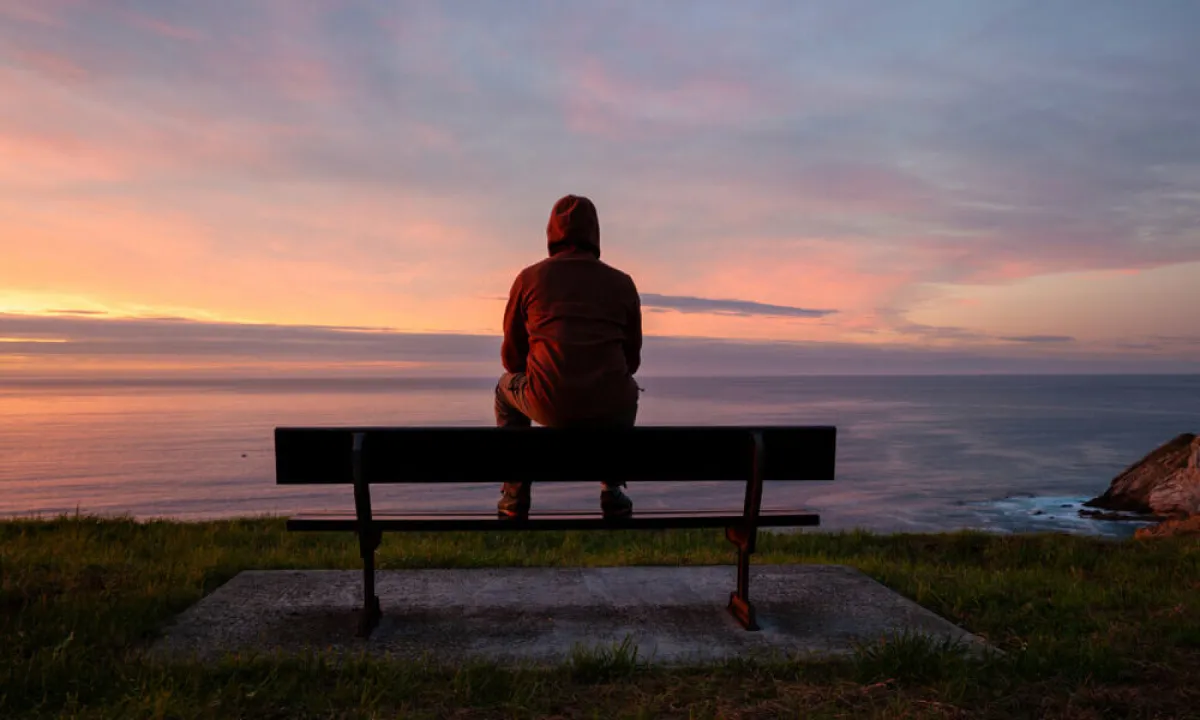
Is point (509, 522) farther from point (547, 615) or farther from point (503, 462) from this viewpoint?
point (547, 615)

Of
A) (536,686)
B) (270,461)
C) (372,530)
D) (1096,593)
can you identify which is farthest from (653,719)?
(270,461)

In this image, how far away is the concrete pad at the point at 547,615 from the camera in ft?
12.9

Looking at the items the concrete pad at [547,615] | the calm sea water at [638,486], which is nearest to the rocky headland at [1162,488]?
the calm sea water at [638,486]

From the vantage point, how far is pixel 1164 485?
17953 millimetres

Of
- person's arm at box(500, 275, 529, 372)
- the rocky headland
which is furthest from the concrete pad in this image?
the rocky headland

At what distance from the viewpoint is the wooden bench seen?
4.07 metres

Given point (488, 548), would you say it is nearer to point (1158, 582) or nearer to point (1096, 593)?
point (1096, 593)

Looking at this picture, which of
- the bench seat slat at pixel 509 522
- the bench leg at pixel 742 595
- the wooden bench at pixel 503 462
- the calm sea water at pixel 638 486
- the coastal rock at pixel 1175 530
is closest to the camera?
the wooden bench at pixel 503 462

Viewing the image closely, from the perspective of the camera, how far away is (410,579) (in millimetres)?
5309

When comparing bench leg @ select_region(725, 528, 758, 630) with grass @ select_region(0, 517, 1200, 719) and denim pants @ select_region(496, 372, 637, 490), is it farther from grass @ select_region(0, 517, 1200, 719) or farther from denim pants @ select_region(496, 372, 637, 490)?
denim pants @ select_region(496, 372, 637, 490)

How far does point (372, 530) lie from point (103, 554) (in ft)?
11.1

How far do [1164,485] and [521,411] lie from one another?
19.0m

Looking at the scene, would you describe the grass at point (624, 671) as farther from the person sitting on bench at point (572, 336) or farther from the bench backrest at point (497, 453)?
the person sitting on bench at point (572, 336)

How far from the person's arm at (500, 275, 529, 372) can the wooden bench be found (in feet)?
2.38
